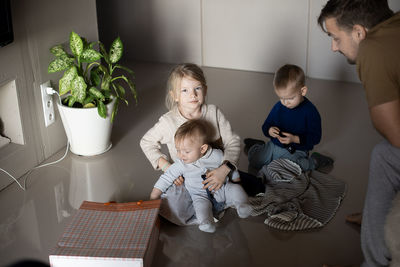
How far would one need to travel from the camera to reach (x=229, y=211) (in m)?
2.42

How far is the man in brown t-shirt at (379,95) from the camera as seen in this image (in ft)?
5.73

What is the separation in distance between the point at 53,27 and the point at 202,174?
1.17 meters

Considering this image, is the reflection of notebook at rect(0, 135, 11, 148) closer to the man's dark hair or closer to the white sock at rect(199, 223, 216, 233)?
the white sock at rect(199, 223, 216, 233)

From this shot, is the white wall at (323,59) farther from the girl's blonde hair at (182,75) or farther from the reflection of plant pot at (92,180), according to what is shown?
the reflection of plant pot at (92,180)

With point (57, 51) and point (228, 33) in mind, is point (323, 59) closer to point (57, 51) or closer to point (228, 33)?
point (228, 33)

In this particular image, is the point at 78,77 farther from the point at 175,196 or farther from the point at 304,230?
the point at 304,230


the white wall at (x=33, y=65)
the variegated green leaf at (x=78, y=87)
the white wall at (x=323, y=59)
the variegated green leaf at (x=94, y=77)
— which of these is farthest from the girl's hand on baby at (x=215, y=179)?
the white wall at (x=323, y=59)

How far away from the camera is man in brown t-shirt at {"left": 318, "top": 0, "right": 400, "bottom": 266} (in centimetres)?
175

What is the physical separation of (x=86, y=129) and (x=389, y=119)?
163cm

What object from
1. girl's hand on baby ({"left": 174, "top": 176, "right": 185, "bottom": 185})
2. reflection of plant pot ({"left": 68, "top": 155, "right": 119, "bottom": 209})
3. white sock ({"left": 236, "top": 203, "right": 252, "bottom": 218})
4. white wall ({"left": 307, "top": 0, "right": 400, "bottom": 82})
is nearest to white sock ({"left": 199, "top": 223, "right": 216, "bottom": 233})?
white sock ({"left": 236, "top": 203, "right": 252, "bottom": 218})

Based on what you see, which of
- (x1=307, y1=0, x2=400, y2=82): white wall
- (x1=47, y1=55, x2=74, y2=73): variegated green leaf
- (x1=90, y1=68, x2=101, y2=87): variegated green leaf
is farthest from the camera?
(x1=307, y1=0, x2=400, y2=82): white wall

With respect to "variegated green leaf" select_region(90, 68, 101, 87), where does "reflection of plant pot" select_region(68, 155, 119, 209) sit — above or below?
below

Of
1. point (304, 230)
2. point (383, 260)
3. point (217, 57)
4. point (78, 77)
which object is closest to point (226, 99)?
point (217, 57)

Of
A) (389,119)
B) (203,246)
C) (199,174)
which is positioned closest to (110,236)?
(203,246)
